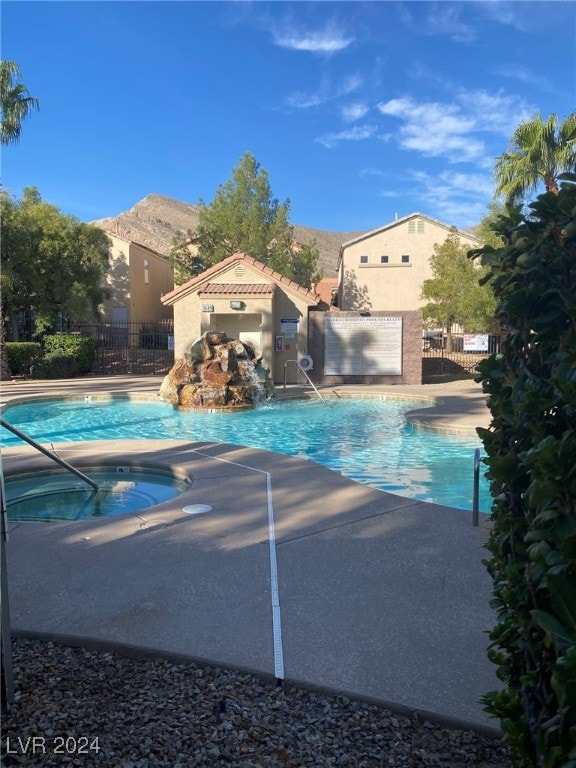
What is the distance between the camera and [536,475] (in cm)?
150

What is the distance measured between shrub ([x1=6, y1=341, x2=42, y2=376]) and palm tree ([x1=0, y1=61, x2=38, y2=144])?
295 inches

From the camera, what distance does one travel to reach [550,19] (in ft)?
14.7

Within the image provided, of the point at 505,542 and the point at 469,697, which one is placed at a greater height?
the point at 505,542

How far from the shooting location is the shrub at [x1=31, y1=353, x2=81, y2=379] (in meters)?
22.0

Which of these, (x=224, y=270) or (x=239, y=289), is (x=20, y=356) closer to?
(x=224, y=270)

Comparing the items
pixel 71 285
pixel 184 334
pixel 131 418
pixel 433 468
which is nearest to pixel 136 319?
pixel 71 285

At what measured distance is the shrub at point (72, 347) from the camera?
75.0 feet

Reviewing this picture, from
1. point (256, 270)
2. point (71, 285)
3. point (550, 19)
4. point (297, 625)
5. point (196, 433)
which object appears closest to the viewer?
point (297, 625)

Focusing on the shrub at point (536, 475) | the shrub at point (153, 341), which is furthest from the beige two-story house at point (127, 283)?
the shrub at point (536, 475)

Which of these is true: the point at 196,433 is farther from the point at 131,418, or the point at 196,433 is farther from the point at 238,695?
the point at 238,695

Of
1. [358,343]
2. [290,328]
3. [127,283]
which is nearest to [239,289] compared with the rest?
[290,328]

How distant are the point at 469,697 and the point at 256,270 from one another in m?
19.6

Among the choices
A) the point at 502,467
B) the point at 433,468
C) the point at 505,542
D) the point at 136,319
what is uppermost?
the point at 136,319

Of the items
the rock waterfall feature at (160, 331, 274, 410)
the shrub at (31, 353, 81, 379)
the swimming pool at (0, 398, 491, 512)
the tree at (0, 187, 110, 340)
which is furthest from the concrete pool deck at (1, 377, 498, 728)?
the tree at (0, 187, 110, 340)
